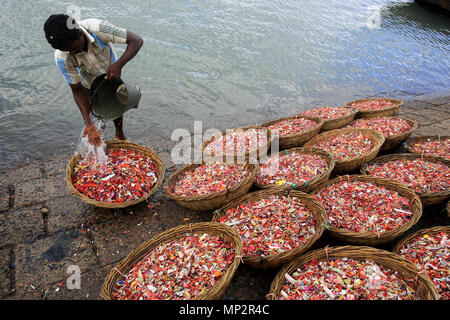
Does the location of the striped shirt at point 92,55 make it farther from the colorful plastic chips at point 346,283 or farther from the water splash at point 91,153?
the colorful plastic chips at point 346,283

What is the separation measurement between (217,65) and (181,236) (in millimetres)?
5343

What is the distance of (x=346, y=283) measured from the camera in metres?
1.81

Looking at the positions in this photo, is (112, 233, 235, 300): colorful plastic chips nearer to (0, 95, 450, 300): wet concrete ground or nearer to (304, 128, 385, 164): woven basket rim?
(0, 95, 450, 300): wet concrete ground

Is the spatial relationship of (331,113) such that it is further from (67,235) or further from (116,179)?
(67,235)

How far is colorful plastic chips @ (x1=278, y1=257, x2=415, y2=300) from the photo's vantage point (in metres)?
1.75

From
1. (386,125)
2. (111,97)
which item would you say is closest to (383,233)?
(386,125)

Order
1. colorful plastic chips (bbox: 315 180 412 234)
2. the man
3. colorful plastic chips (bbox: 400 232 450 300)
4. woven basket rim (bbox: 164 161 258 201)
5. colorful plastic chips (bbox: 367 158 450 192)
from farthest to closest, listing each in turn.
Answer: colorful plastic chips (bbox: 367 158 450 192) → the man → woven basket rim (bbox: 164 161 258 201) → colorful plastic chips (bbox: 315 180 412 234) → colorful plastic chips (bbox: 400 232 450 300)

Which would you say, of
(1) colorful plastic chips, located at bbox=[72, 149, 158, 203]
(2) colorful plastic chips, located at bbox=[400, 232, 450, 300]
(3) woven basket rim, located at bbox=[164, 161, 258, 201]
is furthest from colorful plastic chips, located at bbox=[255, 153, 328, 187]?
(1) colorful plastic chips, located at bbox=[72, 149, 158, 203]

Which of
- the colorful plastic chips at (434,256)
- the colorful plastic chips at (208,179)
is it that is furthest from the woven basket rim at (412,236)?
the colorful plastic chips at (208,179)

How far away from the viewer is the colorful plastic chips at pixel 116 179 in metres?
2.53

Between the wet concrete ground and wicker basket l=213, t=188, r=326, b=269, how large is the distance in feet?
0.77

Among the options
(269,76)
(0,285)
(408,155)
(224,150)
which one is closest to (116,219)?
(0,285)

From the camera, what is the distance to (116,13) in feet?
27.8

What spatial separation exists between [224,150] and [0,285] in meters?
2.07
